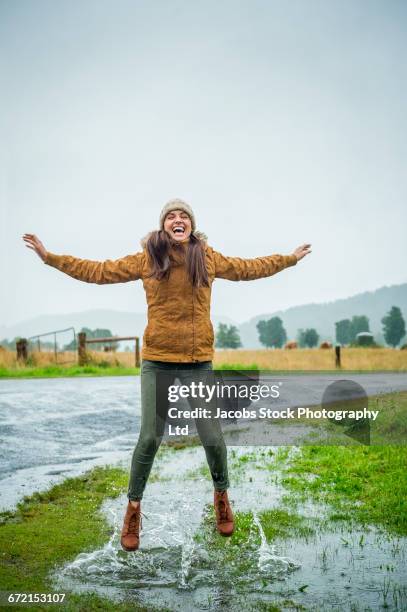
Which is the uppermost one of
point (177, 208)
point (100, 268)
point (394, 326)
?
point (394, 326)

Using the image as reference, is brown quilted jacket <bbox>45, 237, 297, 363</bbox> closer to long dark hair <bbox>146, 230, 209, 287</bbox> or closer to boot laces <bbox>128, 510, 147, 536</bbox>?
long dark hair <bbox>146, 230, 209, 287</bbox>

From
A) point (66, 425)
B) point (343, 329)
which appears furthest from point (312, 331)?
point (66, 425)

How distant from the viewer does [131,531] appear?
16.8 feet

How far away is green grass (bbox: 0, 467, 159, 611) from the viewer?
4.59m

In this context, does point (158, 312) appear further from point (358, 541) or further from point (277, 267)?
point (358, 541)

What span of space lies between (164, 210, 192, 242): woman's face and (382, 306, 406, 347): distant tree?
14007 centimetres

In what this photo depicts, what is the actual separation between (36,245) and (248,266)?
70.2 inches

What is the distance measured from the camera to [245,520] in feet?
20.1

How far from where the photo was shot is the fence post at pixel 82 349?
86.4 feet

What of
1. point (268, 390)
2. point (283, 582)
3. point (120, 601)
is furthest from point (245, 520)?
point (268, 390)

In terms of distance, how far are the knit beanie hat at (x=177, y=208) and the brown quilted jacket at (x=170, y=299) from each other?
0.80 ft

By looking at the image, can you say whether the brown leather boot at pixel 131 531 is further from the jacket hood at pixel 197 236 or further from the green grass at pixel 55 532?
the jacket hood at pixel 197 236

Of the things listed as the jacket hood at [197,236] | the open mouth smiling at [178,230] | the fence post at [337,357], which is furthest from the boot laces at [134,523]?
the fence post at [337,357]

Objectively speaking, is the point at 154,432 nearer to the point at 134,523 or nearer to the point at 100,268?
the point at 134,523
